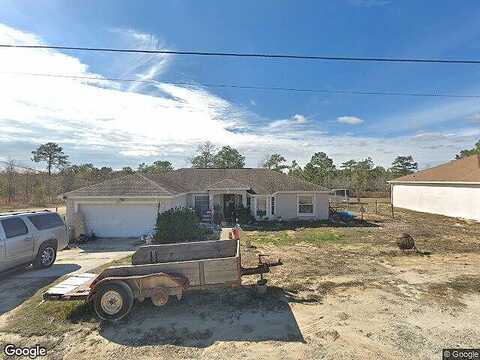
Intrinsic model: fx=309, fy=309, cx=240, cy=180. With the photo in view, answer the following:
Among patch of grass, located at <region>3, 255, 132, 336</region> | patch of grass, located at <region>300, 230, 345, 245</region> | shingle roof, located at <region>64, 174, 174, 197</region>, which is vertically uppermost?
shingle roof, located at <region>64, 174, 174, 197</region>

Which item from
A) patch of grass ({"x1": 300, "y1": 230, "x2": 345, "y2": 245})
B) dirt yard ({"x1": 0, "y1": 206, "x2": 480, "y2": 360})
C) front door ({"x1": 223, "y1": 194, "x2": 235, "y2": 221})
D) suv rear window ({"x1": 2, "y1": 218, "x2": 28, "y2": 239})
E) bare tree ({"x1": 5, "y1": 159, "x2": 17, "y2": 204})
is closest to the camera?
dirt yard ({"x1": 0, "y1": 206, "x2": 480, "y2": 360})

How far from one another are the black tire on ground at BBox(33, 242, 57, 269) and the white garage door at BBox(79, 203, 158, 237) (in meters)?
7.04

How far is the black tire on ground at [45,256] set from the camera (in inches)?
408

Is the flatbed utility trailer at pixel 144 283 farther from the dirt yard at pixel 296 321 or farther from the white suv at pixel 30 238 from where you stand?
Result: the white suv at pixel 30 238

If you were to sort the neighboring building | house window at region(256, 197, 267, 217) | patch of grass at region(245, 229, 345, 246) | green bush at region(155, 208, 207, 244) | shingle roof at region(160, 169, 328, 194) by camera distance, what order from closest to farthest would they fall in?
green bush at region(155, 208, 207, 244) < patch of grass at region(245, 229, 345, 246) < house window at region(256, 197, 267, 217) < shingle roof at region(160, 169, 328, 194) < the neighboring building

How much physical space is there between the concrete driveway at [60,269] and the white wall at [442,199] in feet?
87.6

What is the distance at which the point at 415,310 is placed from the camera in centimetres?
702

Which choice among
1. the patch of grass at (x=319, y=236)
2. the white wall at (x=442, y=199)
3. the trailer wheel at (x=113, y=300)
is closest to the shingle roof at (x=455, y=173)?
the white wall at (x=442, y=199)

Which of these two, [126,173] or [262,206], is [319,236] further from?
[126,173]

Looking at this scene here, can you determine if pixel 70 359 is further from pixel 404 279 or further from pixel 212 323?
pixel 404 279

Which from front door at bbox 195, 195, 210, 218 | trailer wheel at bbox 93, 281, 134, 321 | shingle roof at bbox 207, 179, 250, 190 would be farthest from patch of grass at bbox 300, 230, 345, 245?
trailer wheel at bbox 93, 281, 134, 321

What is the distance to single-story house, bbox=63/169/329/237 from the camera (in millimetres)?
18125

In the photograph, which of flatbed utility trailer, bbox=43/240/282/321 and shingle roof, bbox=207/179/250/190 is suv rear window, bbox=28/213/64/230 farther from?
shingle roof, bbox=207/179/250/190

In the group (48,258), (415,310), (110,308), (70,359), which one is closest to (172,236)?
(48,258)
